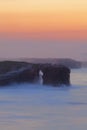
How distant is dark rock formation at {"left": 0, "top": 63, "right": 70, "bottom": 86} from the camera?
42.8 m

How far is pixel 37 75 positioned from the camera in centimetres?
4416

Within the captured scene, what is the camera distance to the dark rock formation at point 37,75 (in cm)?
4281

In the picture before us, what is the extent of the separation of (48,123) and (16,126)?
1.42m

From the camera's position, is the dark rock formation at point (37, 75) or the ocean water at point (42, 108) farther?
the dark rock formation at point (37, 75)

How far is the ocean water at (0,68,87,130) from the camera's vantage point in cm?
2252

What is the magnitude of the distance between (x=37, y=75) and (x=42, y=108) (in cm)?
1574

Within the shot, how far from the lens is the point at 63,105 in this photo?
29953 mm

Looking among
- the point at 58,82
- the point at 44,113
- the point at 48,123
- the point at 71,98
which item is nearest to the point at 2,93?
the point at 71,98

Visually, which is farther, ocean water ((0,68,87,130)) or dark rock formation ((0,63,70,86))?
dark rock formation ((0,63,70,86))

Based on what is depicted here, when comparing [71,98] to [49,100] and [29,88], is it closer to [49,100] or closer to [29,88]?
[49,100]

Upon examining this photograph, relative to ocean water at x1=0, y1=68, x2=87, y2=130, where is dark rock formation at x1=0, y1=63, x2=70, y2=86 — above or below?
above

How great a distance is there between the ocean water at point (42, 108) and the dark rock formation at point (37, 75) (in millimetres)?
539

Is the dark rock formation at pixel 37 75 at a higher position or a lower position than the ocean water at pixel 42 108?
higher

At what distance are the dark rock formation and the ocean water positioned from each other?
0.54 metres
